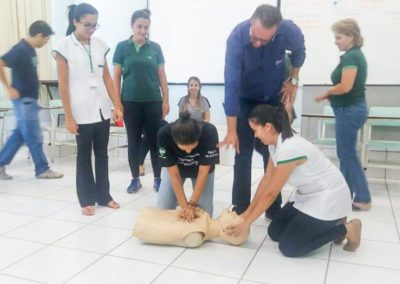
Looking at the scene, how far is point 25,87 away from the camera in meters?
3.34

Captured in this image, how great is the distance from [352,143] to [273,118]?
1052 millimetres

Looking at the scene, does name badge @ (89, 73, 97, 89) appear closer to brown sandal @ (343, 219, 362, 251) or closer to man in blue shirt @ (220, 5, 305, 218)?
man in blue shirt @ (220, 5, 305, 218)

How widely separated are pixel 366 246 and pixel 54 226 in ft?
5.76

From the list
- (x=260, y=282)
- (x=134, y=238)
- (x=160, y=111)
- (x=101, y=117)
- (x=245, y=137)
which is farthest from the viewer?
(x=160, y=111)

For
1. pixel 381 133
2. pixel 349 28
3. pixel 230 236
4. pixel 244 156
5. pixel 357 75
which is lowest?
pixel 230 236

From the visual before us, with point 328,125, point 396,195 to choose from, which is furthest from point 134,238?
point 328,125

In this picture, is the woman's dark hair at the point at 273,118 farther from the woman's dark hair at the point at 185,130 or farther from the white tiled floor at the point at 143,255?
the white tiled floor at the point at 143,255

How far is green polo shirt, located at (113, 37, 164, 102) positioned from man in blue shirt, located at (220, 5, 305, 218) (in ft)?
2.96

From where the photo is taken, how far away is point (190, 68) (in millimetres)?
4664

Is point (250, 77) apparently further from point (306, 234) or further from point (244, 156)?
→ point (306, 234)

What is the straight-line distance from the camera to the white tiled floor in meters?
1.80

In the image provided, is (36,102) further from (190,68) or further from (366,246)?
(366,246)

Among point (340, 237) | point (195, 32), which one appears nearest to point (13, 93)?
point (195, 32)

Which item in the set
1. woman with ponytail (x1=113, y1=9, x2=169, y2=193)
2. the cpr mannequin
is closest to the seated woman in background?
woman with ponytail (x1=113, y1=9, x2=169, y2=193)
